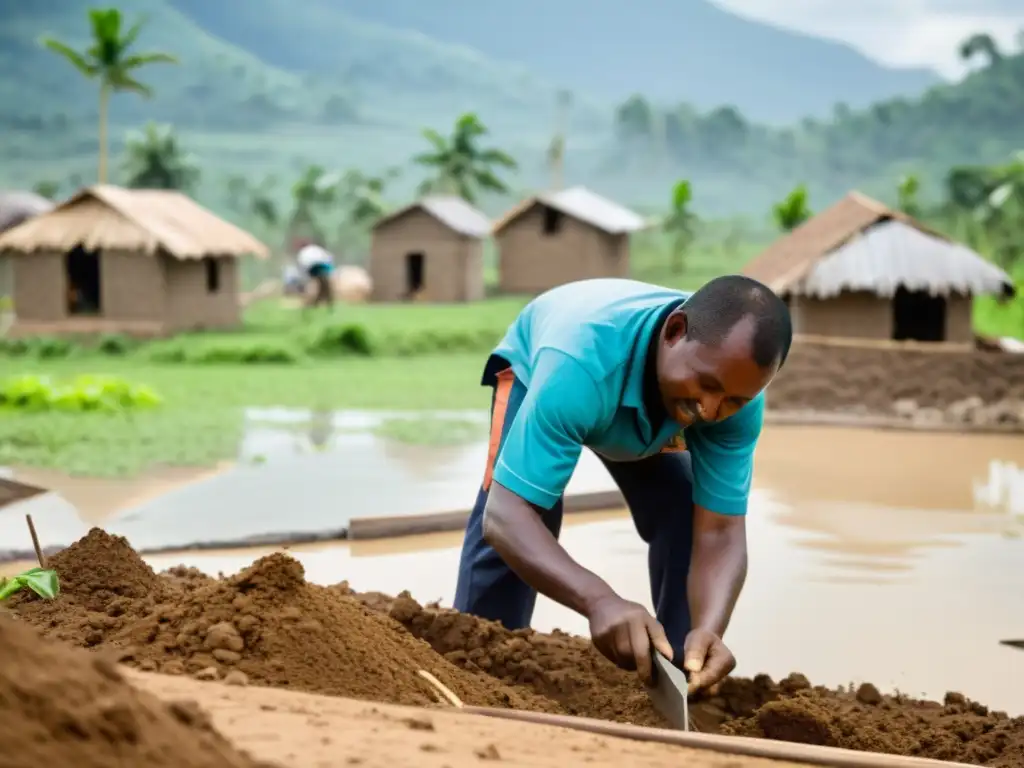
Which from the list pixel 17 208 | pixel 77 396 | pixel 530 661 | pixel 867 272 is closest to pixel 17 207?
pixel 17 208

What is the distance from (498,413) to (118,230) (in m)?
16.4

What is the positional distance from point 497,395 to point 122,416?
28.2 feet

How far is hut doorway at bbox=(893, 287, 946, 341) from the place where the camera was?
15.6 metres

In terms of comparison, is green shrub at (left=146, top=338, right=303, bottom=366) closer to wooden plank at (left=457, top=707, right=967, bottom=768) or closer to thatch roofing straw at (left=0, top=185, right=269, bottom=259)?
thatch roofing straw at (left=0, top=185, right=269, bottom=259)

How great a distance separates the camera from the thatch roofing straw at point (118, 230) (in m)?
19.1

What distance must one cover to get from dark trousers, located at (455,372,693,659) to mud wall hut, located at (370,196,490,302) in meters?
23.5

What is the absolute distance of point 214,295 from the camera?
21.1m

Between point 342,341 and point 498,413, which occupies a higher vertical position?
point 498,413

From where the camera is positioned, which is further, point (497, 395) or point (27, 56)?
point (27, 56)

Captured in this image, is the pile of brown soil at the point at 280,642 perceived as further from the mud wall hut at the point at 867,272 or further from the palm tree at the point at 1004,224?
the palm tree at the point at 1004,224

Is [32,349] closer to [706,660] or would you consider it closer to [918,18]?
[706,660]

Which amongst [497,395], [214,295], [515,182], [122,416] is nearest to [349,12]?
[515,182]

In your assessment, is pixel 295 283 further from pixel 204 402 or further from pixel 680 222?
pixel 204 402

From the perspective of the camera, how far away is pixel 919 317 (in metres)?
16.1
